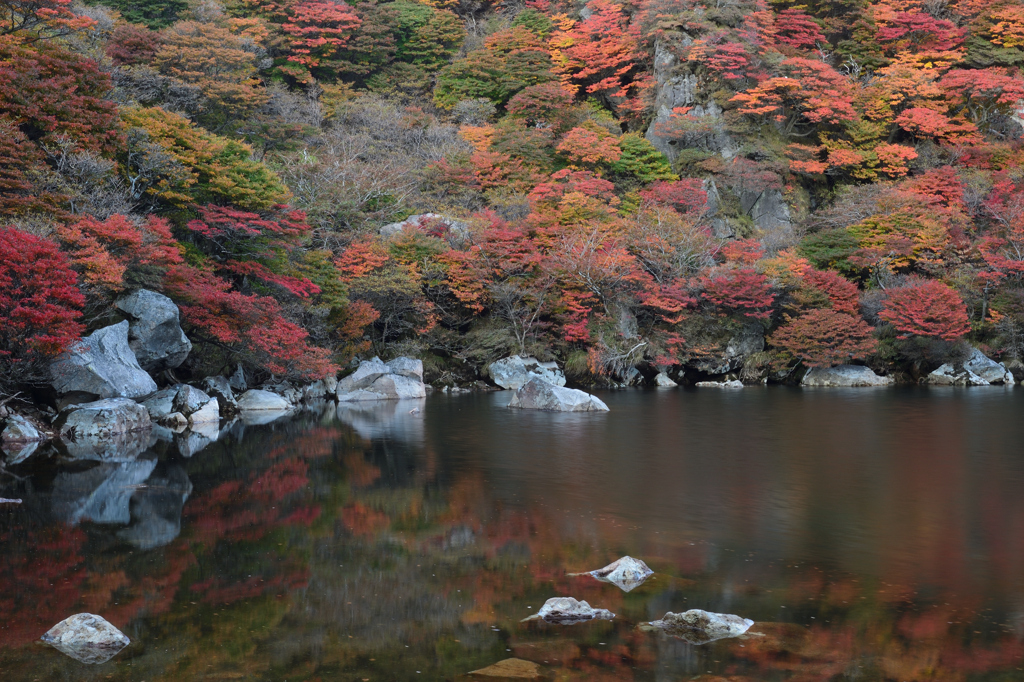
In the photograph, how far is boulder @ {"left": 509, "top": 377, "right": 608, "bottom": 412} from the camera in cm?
2239

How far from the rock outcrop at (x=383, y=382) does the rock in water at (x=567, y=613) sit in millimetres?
20679

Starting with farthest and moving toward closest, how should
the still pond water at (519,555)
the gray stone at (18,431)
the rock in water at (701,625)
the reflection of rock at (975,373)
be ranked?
the reflection of rock at (975,373) < the gray stone at (18,431) < the rock in water at (701,625) < the still pond water at (519,555)

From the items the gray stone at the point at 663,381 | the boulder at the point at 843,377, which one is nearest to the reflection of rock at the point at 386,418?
the gray stone at the point at 663,381

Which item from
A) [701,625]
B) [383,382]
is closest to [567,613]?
[701,625]

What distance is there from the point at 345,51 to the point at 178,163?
26716 millimetres

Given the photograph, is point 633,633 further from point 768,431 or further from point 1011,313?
point 1011,313

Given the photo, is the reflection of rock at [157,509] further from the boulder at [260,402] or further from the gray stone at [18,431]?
the boulder at [260,402]

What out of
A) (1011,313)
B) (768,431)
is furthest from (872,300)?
(768,431)

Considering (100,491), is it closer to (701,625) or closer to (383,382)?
(701,625)

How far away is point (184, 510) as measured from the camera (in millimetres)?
10688

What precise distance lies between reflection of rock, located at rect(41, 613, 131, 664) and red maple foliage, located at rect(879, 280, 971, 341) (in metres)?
28.9

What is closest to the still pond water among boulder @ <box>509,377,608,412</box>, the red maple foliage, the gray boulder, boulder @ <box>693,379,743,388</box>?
boulder @ <box>509,377,608,412</box>

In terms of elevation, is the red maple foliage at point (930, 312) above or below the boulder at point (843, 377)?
above

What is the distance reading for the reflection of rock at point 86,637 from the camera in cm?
599
